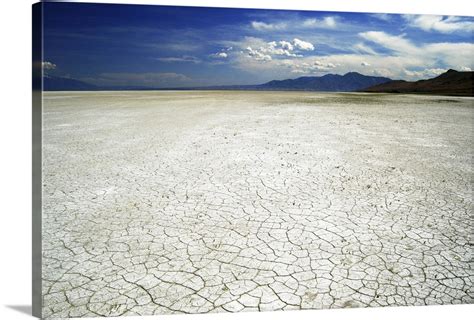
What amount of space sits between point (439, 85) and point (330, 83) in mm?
1398

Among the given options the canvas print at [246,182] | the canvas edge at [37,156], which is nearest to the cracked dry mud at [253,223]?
the canvas print at [246,182]

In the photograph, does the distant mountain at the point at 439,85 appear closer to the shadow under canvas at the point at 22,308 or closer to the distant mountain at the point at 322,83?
the distant mountain at the point at 322,83

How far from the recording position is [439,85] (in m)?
4.19

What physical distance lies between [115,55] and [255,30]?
151 centimetres

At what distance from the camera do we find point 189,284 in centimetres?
204

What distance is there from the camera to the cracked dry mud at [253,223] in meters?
2.02

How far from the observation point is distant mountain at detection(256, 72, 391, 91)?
363 cm

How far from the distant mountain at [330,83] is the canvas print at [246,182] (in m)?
0.02

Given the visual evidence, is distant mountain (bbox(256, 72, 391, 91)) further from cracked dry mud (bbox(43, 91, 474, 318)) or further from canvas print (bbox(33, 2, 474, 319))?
cracked dry mud (bbox(43, 91, 474, 318))

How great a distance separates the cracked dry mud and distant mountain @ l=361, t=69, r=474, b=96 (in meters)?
0.77

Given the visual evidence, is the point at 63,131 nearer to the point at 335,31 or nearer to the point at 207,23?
the point at 207,23

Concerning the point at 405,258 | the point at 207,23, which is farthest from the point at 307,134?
the point at 405,258

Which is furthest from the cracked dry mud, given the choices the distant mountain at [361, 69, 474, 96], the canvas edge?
the distant mountain at [361, 69, 474, 96]

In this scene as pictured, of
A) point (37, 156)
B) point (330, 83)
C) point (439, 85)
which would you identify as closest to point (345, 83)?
point (330, 83)
